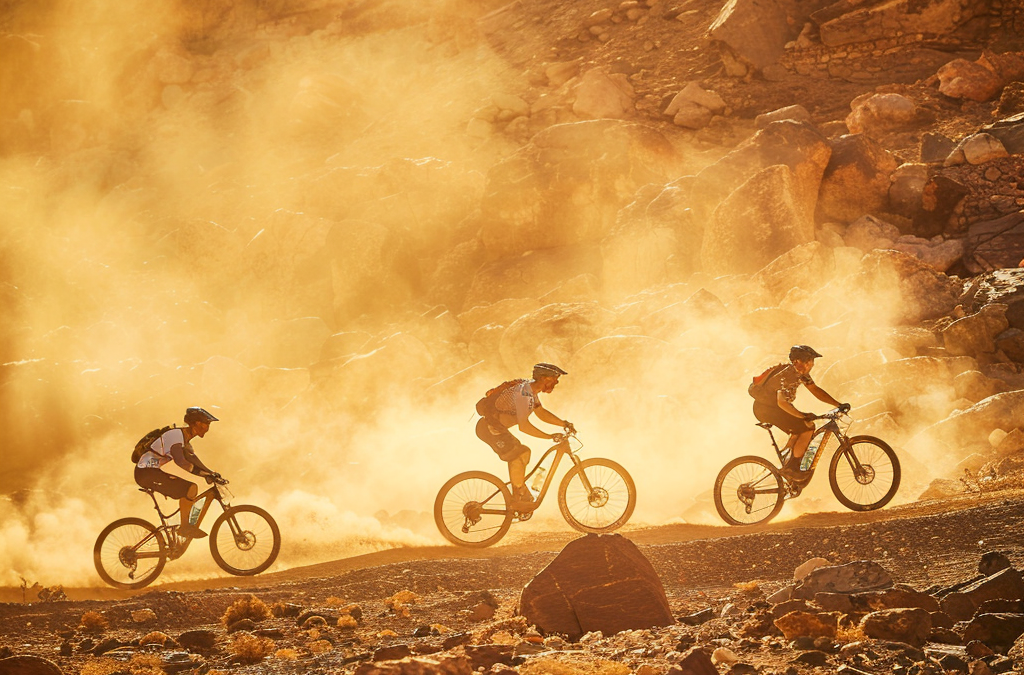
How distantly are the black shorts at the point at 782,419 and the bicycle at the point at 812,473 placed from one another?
0.10m

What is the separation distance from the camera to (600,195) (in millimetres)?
25000

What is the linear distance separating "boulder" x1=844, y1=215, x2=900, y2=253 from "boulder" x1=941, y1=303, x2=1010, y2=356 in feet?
14.1

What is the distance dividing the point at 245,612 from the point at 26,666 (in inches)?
90.8

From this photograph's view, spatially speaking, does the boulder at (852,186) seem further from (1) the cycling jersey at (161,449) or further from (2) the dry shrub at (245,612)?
(2) the dry shrub at (245,612)

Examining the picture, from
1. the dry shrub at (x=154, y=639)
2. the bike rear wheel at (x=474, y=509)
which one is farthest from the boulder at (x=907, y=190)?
the dry shrub at (x=154, y=639)

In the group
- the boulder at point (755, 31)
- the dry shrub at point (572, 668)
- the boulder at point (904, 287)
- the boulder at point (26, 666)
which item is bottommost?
the dry shrub at point (572, 668)

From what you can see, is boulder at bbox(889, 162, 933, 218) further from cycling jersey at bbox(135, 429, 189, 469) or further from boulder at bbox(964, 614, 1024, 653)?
boulder at bbox(964, 614, 1024, 653)

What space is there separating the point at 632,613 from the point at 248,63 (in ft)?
121

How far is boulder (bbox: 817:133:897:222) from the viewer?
2341 centimetres

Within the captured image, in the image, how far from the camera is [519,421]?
10.4 m

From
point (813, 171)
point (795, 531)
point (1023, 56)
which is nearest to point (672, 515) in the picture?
point (795, 531)

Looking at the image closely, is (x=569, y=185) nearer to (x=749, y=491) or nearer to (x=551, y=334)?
(x=551, y=334)

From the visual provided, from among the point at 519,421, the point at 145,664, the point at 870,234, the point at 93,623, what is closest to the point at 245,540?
the point at 93,623

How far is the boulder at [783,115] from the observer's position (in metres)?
27.3
